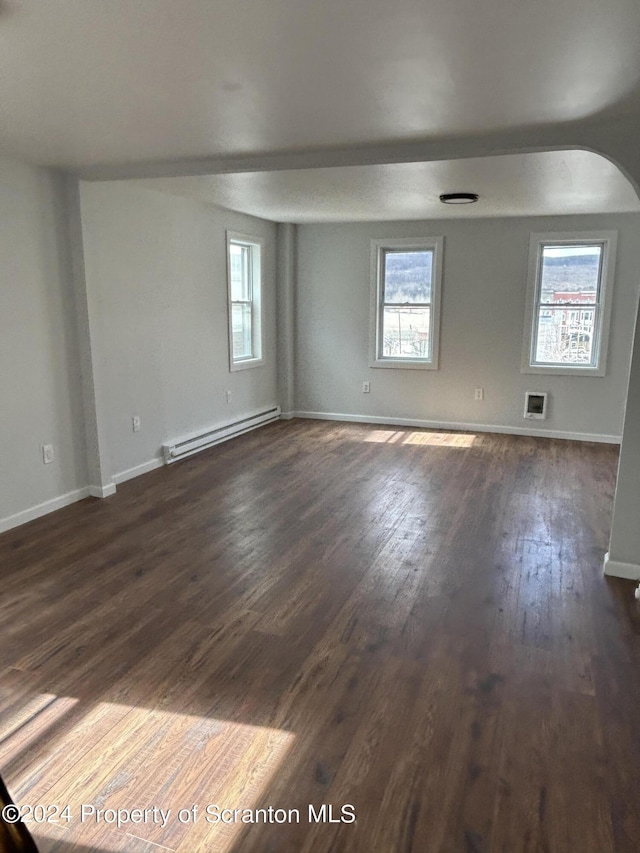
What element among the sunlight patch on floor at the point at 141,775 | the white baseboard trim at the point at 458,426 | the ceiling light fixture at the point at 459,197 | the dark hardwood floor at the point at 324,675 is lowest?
the sunlight patch on floor at the point at 141,775

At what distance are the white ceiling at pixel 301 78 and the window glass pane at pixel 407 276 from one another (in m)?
2.78

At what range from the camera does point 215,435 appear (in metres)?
5.89

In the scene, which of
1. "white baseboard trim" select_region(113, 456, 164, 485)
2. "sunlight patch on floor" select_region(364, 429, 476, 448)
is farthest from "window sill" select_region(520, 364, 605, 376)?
"white baseboard trim" select_region(113, 456, 164, 485)

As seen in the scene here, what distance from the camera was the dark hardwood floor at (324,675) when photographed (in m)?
1.67

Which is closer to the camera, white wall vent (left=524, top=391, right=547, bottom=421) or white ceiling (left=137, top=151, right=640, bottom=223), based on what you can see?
white ceiling (left=137, top=151, right=640, bottom=223)

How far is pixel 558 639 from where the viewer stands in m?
2.54

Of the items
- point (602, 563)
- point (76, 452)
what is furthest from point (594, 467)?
point (76, 452)

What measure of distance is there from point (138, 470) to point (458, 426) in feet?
11.9

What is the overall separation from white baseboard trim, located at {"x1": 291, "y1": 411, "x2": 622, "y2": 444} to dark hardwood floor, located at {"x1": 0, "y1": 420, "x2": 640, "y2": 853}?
2163mm

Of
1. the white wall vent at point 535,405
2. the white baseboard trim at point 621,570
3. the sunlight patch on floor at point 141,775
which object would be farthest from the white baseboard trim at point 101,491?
the white wall vent at point 535,405

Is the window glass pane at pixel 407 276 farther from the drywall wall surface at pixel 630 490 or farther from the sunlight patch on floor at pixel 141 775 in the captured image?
the sunlight patch on floor at pixel 141 775

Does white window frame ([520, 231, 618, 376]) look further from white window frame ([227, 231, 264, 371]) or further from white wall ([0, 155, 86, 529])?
white wall ([0, 155, 86, 529])

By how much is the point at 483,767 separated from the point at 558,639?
901 mm

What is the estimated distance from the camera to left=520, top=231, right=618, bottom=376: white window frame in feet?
19.3
